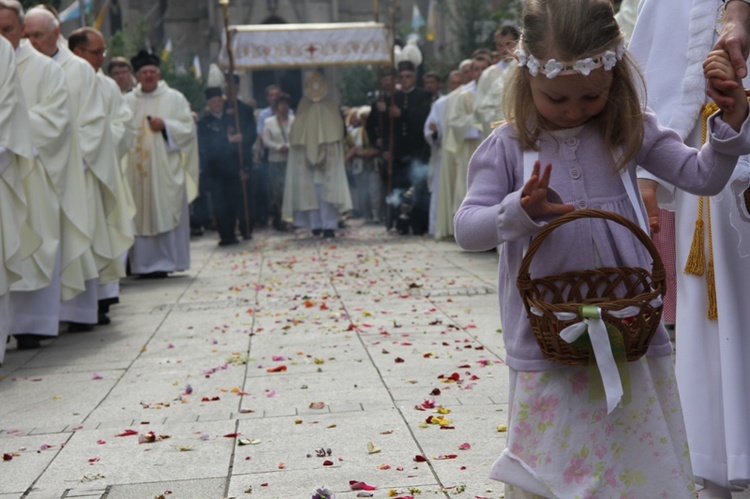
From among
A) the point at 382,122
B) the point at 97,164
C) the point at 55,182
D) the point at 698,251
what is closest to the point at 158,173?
the point at 97,164

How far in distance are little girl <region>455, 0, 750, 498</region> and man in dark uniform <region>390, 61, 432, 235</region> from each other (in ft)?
48.4

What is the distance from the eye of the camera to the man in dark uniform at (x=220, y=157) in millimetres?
17672

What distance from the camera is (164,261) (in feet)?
44.1

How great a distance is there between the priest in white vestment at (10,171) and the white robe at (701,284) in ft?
15.6

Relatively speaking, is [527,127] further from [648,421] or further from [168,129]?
[168,129]

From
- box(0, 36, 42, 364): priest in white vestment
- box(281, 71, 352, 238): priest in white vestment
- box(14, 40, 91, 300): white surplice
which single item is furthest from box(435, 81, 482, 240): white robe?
box(0, 36, 42, 364): priest in white vestment

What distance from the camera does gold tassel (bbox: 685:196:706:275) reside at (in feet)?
13.2

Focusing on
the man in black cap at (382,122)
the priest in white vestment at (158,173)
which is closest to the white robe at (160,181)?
the priest in white vestment at (158,173)

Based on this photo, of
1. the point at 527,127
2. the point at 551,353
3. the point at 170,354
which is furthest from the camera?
the point at 170,354

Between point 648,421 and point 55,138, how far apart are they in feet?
21.5

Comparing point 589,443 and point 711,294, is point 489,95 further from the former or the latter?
point 589,443

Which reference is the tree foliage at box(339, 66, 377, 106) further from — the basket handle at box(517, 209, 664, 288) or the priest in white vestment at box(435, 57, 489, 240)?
the basket handle at box(517, 209, 664, 288)

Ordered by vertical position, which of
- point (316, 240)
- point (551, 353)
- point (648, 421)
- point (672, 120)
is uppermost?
point (672, 120)

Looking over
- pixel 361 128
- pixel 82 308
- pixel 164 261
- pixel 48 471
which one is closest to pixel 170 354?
pixel 82 308
